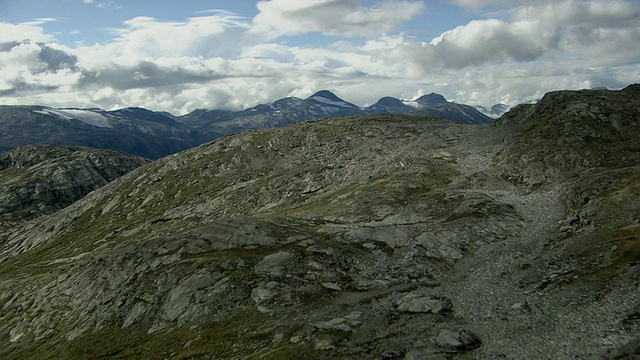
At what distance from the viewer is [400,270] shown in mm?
36219

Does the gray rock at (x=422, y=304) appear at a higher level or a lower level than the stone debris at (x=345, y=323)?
higher

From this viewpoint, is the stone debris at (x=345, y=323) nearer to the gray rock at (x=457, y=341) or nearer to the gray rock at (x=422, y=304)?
the gray rock at (x=422, y=304)

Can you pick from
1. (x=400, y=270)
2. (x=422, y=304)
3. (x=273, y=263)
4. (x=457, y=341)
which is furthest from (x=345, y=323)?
(x=273, y=263)

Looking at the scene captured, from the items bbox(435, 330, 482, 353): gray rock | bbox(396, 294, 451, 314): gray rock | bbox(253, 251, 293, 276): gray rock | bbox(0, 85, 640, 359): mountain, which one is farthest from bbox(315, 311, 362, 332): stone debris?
bbox(253, 251, 293, 276): gray rock

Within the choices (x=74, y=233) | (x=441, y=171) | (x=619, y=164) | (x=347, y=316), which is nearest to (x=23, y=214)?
(x=74, y=233)

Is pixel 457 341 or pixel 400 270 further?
pixel 400 270

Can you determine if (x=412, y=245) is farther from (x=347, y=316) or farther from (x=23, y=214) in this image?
→ (x=23, y=214)

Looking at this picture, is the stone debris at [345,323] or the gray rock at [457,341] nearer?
the gray rock at [457,341]

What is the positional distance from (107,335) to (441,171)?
56738 mm

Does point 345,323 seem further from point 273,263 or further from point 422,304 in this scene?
point 273,263

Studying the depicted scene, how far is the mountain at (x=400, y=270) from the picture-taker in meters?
25.4

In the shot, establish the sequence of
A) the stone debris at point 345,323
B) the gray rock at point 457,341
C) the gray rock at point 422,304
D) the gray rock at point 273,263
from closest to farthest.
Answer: the gray rock at point 457,341, the stone debris at point 345,323, the gray rock at point 422,304, the gray rock at point 273,263

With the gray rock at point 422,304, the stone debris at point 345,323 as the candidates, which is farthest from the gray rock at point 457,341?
the stone debris at point 345,323

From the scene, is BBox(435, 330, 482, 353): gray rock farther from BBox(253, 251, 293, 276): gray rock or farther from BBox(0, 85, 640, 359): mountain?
BBox(253, 251, 293, 276): gray rock
